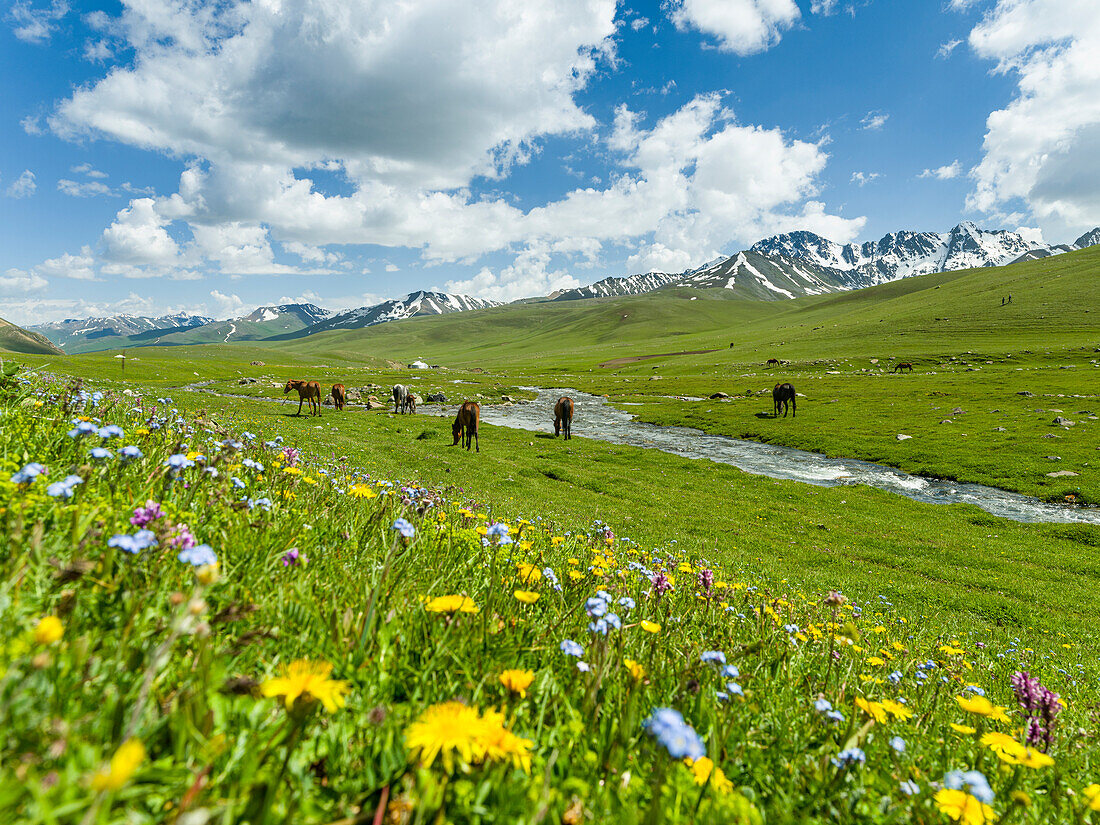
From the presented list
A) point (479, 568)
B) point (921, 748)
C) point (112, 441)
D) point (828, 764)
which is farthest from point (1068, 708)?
point (112, 441)

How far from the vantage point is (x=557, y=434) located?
131ft

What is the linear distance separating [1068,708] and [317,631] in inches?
336

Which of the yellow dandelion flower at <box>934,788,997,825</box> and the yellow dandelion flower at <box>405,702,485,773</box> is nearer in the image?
the yellow dandelion flower at <box>405,702,485,773</box>

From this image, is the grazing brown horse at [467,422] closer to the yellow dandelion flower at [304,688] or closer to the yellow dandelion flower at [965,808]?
the yellow dandelion flower at [304,688]

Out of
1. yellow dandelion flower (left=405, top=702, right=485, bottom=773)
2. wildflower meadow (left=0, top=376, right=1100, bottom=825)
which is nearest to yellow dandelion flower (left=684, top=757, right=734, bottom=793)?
wildflower meadow (left=0, top=376, right=1100, bottom=825)

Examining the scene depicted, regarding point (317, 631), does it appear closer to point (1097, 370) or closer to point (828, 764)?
point (828, 764)

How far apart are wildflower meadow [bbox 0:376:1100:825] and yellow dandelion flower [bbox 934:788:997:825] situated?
14 millimetres

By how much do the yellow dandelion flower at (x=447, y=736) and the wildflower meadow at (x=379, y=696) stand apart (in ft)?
0.04

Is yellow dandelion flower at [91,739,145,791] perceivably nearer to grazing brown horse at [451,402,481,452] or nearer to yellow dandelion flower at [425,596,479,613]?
yellow dandelion flower at [425,596,479,613]

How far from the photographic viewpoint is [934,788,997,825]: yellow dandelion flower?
6.46 ft

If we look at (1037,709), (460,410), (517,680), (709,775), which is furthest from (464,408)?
(709,775)

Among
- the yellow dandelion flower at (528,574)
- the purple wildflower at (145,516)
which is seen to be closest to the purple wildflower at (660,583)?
the yellow dandelion flower at (528,574)

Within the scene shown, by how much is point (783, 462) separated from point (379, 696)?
1446 inches

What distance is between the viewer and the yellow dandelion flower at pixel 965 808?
1968mm
